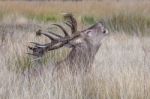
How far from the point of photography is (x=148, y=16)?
1334 cm

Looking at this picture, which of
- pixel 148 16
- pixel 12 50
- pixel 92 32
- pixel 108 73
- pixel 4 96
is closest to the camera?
pixel 4 96

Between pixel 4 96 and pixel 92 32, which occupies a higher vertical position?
pixel 92 32

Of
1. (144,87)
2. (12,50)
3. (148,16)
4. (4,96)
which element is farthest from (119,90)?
(148,16)

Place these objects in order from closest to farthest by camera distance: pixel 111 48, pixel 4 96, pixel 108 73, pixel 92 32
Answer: pixel 4 96, pixel 92 32, pixel 108 73, pixel 111 48

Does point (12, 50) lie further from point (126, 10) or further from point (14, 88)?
point (126, 10)

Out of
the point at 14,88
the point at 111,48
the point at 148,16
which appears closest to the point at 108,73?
the point at 14,88

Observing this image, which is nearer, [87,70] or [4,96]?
[4,96]

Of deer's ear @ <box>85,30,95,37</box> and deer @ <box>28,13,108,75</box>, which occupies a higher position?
deer's ear @ <box>85,30,95,37</box>

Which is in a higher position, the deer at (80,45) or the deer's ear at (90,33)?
the deer's ear at (90,33)

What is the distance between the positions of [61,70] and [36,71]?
270 mm

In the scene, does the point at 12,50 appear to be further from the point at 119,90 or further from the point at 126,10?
the point at 126,10

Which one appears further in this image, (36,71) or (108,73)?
(108,73)

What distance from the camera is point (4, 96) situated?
4.02 m

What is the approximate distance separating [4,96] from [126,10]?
33.2 ft
